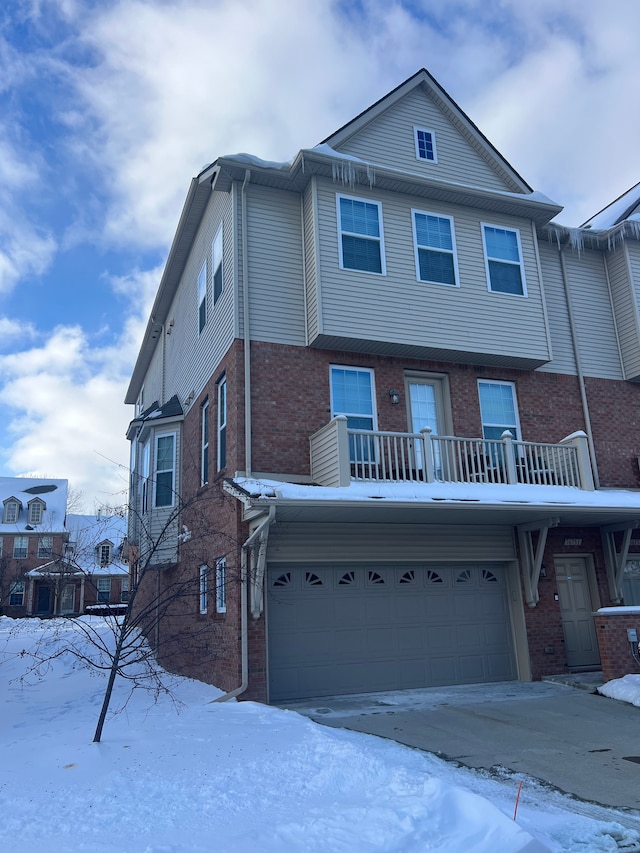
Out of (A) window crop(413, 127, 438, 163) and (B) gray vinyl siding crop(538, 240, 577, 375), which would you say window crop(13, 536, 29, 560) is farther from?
(B) gray vinyl siding crop(538, 240, 577, 375)

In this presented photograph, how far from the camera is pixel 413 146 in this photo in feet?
46.1

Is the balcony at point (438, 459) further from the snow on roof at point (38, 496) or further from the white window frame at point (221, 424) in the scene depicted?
the snow on roof at point (38, 496)

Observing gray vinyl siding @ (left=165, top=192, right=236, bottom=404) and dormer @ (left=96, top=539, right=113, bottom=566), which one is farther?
gray vinyl siding @ (left=165, top=192, right=236, bottom=404)

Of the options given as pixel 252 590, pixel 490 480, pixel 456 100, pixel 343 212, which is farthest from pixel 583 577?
pixel 456 100

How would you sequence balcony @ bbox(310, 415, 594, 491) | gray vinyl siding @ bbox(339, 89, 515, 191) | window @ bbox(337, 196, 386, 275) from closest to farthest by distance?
1. balcony @ bbox(310, 415, 594, 491)
2. window @ bbox(337, 196, 386, 275)
3. gray vinyl siding @ bbox(339, 89, 515, 191)

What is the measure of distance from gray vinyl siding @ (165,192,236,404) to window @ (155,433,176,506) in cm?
109

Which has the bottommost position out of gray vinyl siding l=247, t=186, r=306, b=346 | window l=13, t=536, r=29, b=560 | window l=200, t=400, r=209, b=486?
window l=200, t=400, r=209, b=486

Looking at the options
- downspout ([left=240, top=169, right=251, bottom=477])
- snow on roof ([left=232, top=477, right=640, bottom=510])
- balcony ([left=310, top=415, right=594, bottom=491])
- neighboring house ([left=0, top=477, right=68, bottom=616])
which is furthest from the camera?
neighboring house ([left=0, top=477, right=68, bottom=616])

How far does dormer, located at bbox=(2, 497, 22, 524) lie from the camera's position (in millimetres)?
48081

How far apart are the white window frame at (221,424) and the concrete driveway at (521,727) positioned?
4.52 meters

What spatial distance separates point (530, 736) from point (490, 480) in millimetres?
5113

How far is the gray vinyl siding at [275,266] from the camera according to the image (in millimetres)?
12180

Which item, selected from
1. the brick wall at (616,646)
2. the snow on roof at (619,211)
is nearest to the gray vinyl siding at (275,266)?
the brick wall at (616,646)

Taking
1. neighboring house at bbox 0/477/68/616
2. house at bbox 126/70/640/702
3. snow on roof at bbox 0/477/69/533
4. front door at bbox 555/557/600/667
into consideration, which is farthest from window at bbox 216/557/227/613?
snow on roof at bbox 0/477/69/533
